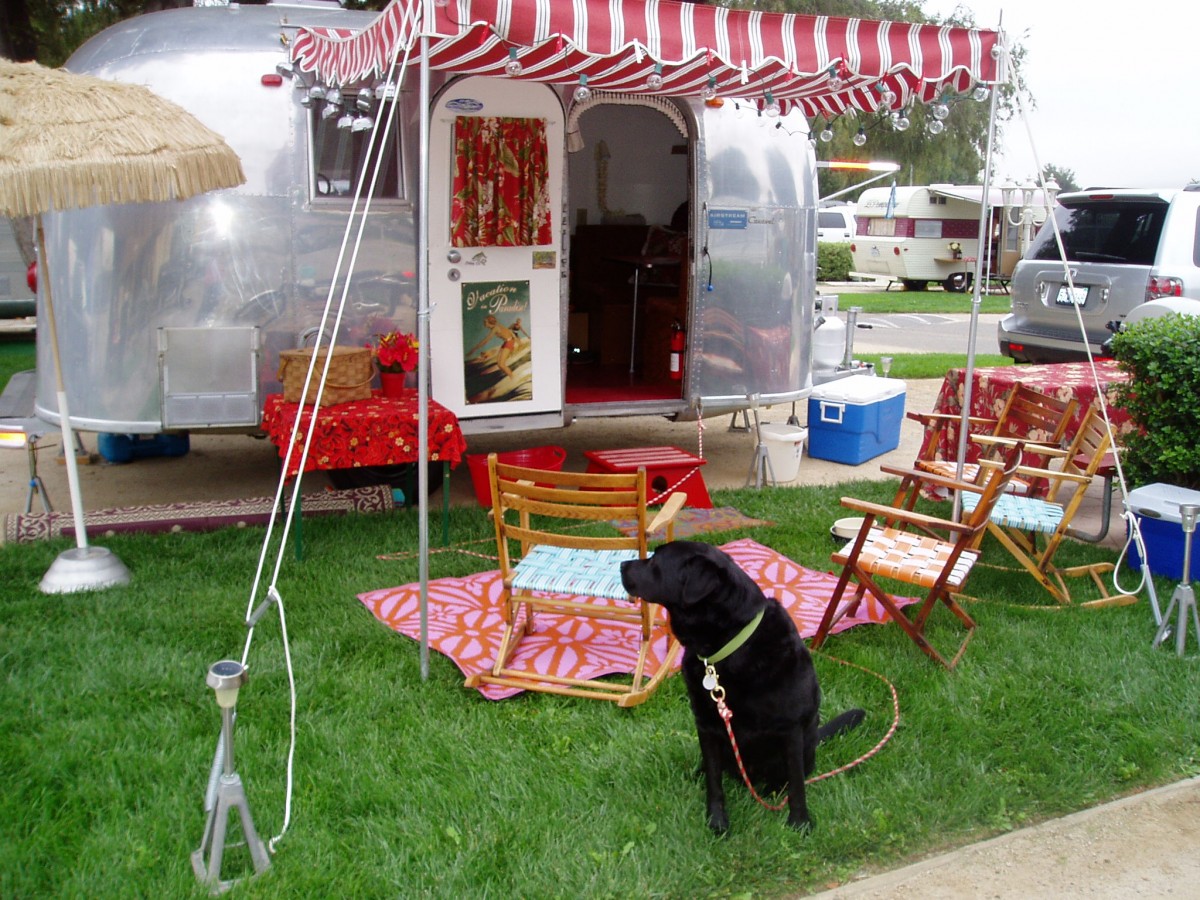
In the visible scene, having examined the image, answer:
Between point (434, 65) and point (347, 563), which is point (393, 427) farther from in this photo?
point (434, 65)

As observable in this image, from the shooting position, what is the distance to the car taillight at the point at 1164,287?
8.48 m

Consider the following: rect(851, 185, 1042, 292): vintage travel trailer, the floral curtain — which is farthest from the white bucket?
rect(851, 185, 1042, 292): vintage travel trailer

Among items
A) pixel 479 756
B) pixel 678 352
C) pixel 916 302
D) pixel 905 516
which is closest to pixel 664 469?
pixel 678 352

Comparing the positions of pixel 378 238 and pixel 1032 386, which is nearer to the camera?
pixel 378 238

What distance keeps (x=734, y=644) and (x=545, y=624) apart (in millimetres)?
1858

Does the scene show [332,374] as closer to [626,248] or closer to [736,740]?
[736,740]

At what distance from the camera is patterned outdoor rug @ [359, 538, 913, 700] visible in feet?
→ 14.0

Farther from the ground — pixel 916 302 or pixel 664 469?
pixel 916 302

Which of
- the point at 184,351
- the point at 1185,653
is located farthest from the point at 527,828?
the point at 184,351

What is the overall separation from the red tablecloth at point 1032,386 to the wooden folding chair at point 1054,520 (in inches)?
18.5

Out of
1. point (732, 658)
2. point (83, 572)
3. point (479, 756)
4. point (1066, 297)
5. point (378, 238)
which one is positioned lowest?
point (479, 756)

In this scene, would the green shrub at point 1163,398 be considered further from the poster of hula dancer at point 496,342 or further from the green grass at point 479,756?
the poster of hula dancer at point 496,342

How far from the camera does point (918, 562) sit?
4.35 meters

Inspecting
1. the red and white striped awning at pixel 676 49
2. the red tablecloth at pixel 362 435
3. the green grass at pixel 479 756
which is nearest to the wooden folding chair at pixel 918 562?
the green grass at pixel 479 756
